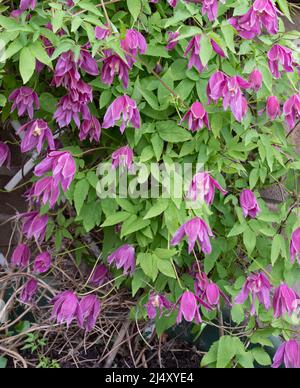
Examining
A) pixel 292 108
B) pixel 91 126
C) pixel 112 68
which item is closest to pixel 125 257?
pixel 91 126

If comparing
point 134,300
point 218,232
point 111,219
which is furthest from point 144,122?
point 134,300

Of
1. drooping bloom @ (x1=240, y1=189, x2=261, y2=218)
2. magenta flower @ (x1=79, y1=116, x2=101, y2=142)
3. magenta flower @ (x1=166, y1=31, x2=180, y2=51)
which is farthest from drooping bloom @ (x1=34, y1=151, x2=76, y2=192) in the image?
drooping bloom @ (x1=240, y1=189, x2=261, y2=218)

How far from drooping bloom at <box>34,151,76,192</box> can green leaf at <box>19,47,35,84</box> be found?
0.20 metres

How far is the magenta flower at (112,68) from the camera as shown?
3.99 ft

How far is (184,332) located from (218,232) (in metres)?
0.53

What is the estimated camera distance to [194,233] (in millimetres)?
1193

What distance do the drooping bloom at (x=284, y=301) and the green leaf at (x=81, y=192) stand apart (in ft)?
1.83

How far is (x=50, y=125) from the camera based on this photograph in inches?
59.6

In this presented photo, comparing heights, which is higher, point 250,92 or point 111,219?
point 250,92

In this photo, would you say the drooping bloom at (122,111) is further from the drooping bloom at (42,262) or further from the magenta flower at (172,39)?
the drooping bloom at (42,262)

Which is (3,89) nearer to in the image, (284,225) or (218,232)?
(218,232)

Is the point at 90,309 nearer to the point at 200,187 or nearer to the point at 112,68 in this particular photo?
the point at 200,187

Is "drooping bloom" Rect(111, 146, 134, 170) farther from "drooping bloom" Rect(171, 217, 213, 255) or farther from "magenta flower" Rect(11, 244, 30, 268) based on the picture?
"magenta flower" Rect(11, 244, 30, 268)

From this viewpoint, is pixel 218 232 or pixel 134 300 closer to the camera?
pixel 218 232
